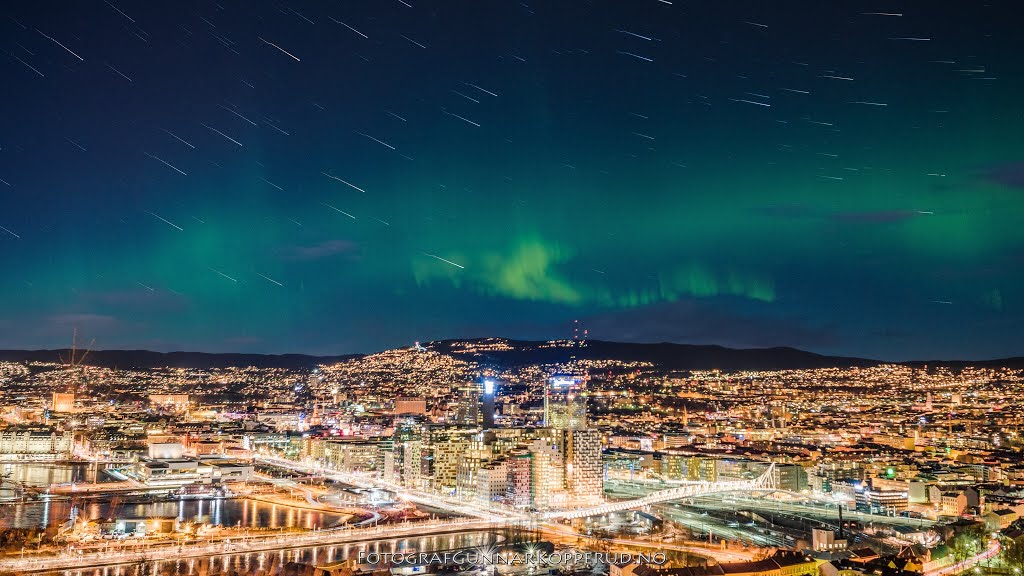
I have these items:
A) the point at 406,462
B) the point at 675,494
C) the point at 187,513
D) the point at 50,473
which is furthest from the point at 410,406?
the point at 187,513

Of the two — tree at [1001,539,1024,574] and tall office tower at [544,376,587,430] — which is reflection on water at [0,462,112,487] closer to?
tall office tower at [544,376,587,430]

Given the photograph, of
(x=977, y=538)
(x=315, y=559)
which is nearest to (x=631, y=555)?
(x=315, y=559)

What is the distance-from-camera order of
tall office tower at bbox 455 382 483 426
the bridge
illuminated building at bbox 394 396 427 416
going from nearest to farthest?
the bridge → tall office tower at bbox 455 382 483 426 → illuminated building at bbox 394 396 427 416

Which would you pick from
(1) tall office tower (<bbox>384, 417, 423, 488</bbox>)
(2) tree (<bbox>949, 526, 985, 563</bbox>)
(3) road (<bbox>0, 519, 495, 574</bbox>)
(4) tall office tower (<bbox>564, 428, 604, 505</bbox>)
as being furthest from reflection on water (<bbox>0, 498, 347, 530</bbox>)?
(2) tree (<bbox>949, 526, 985, 563</bbox>)

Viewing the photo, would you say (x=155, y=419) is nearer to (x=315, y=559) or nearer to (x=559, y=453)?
(x=559, y=453)

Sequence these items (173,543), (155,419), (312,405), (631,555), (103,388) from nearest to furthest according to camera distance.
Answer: (631,555) → (173,543) → (155,419) → (312,405) → (103,388)

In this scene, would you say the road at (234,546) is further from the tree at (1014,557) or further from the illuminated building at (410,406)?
the illuminated building at (410,406)
